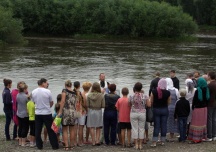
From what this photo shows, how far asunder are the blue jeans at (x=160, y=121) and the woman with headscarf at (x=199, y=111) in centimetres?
69

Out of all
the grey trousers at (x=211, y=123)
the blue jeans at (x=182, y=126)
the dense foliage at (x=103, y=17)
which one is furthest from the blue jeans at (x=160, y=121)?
the dense foliage at (x=103, y=17)

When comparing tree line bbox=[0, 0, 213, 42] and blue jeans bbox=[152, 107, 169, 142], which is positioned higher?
tree line bbox=[0, 0, 213, 42]

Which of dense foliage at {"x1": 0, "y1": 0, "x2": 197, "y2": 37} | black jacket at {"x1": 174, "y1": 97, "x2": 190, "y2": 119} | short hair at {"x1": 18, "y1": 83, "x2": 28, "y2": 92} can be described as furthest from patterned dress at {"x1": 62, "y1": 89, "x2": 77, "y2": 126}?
dense foliage at {"x1": 0, "y1": 0, "x2": 197, "y2": 37}

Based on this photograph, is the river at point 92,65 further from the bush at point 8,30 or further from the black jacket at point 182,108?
the black jacket at point 182,108

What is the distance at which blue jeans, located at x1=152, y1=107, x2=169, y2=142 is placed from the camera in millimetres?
10555

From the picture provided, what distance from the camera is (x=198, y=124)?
10844 millimetres

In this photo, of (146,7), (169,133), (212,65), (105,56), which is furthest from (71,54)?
(146,7)

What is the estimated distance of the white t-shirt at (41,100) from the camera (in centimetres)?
1012

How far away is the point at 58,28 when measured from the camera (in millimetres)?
81688

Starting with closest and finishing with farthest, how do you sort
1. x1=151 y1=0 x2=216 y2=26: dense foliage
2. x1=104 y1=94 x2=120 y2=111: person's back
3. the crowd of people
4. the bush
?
the crowd of people
x1=104 y1=94 x2=120 y2=111: person's back
the bush
x1=151 y1=0 x2=216 y2=26: dense foliage

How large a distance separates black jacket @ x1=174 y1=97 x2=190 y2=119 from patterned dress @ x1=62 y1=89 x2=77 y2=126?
2404 millimetres

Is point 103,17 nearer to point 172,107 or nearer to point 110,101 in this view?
point 172,107

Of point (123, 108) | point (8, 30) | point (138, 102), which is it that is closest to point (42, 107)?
point (123, 108)

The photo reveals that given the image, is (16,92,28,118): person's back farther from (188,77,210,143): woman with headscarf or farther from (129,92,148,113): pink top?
(188,77,210,143): woman with headscarf
